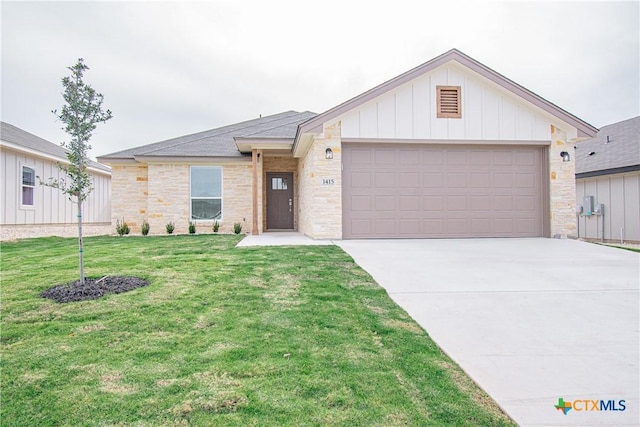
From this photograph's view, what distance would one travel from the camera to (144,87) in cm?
1853

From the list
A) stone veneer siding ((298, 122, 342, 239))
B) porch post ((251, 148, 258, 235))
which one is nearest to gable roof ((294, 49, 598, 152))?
stone veneer siding ((298, 122, 342, 239))

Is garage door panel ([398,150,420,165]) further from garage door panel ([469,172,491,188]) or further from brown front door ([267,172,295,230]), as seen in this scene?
brown front door ([267,172,295,230])

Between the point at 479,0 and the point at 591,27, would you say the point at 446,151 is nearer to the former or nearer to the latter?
the point at 479,0

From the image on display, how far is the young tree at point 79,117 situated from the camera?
165 inches

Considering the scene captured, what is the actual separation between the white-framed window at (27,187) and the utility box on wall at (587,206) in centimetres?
2111

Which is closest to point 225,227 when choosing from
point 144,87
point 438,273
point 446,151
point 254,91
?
point 446,151

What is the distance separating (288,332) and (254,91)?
2201cm

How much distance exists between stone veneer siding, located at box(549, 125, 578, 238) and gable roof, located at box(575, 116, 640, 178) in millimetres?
4136

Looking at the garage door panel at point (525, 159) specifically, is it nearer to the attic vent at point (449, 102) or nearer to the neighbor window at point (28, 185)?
the attic vent at point (449, 102)

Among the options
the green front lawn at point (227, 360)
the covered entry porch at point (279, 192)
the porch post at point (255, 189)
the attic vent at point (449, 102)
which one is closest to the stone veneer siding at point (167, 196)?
the covered entry porch at point (279, 192)

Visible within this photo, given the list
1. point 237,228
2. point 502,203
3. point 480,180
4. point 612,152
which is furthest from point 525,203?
point 237,228

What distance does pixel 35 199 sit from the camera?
47.3ft

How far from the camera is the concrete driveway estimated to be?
7.23 feet

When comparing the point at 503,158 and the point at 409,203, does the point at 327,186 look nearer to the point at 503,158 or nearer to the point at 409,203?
the point at 409,203
